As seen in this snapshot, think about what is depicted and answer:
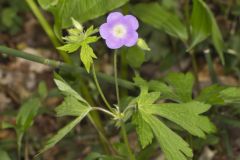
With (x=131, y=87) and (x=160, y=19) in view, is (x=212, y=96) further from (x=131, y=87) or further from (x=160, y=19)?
(x=160, y=19)

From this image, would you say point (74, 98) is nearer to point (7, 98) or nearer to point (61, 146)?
point (61, 146)

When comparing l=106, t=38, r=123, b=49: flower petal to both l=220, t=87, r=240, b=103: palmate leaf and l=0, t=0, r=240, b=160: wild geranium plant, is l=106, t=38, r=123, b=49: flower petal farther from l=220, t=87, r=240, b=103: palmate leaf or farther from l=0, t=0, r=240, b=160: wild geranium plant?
l=220, t=87, r=240, b=103: palmate leaf

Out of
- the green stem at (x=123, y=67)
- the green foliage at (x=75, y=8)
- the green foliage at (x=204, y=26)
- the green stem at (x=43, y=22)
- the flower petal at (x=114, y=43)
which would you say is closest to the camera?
the flower petal at (x=114, y=43)

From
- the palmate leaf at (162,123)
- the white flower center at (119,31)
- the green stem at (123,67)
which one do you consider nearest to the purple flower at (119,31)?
the white flower center at (119,31)

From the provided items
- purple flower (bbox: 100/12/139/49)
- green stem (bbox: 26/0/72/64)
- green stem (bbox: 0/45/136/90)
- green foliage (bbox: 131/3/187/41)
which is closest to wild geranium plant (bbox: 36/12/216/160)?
purple flower (bbox: 100/12/139/49)

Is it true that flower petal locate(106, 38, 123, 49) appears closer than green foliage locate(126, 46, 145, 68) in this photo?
Yes

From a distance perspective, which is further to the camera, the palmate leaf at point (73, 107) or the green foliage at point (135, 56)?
the green foliage at point (135, 56)

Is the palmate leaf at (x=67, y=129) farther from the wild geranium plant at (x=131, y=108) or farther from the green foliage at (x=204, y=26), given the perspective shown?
the green foliage at (x=204, y=26)
